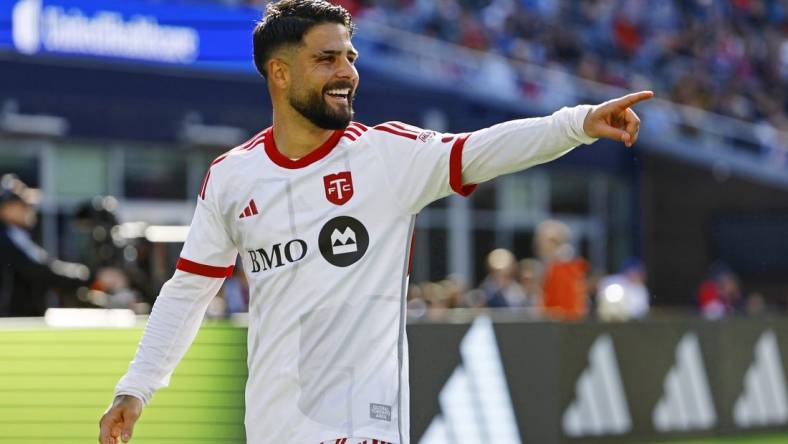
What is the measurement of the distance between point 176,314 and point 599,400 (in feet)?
25.9

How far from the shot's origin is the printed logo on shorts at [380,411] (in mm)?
4410

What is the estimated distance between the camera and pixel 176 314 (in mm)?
4762

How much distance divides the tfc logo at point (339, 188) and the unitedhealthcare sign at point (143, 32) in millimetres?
15568

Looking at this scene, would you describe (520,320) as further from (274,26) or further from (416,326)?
(274,26)

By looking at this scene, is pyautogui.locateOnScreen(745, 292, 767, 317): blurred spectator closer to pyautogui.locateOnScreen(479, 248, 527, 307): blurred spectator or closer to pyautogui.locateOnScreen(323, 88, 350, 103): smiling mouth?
pyautogui.locateOnScreen(479, 248, 527, 307): blurred spectator

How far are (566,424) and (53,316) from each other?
4.52 m

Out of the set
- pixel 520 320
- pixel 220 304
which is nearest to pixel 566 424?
pixel 520 320

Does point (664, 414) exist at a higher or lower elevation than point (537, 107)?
lower

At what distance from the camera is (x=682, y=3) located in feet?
108

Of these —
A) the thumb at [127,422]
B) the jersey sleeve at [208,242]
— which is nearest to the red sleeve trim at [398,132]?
the jersey sleeve at [208,242]

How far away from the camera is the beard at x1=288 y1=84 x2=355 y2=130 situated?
14.9ft

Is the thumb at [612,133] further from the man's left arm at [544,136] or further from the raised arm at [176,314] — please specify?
the raised arm at [176,314]

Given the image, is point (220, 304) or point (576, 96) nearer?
point (220, 304)

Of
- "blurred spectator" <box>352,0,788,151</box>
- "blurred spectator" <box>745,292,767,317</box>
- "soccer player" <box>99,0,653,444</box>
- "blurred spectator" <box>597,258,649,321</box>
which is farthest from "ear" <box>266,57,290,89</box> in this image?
"blurred spectator" <box>745,292,767,317</box>
